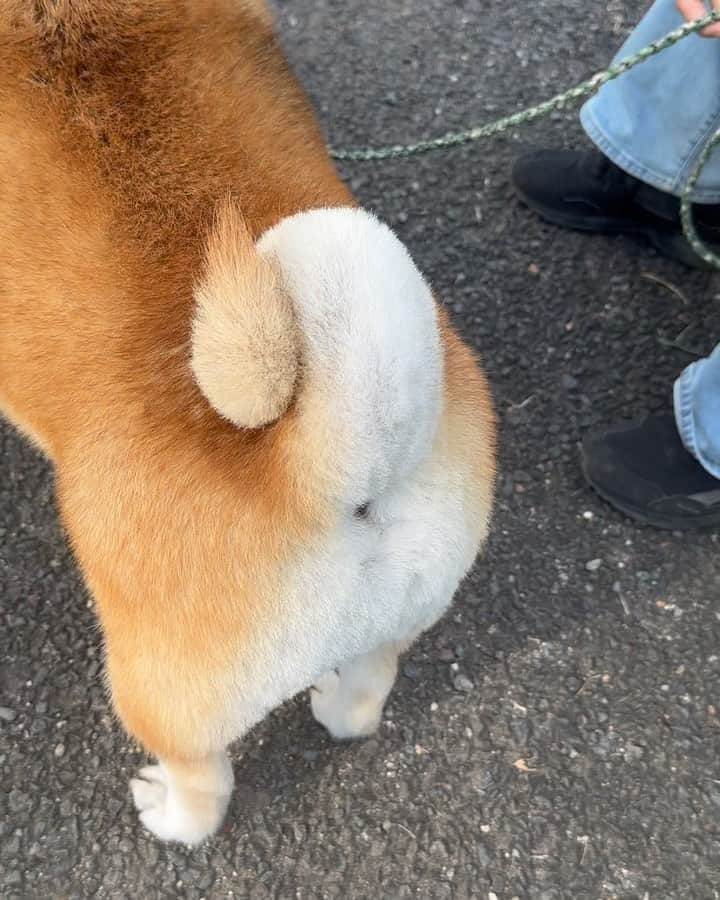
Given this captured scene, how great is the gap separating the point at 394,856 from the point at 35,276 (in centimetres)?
124

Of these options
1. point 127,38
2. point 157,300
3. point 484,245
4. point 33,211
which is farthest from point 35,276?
point 484,245

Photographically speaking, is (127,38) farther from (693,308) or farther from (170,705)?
(693,308)

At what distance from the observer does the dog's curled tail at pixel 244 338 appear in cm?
89

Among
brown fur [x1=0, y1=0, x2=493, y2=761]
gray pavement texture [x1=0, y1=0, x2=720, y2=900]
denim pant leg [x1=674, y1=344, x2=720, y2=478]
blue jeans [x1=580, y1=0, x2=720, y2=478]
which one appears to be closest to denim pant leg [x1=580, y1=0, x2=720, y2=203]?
blue jeans [x1=580, y1=0, x2=720, y2=478]

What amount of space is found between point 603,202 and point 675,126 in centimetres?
36

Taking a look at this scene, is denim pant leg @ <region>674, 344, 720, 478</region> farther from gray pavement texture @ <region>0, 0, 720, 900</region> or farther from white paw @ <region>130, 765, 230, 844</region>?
white paw @ <region>130, 765, 230, 844</region>

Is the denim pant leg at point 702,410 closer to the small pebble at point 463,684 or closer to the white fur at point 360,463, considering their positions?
the small pebble at point 463,684

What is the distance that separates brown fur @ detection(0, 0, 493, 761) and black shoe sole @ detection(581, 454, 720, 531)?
89cm

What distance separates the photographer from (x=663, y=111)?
6.47 ft

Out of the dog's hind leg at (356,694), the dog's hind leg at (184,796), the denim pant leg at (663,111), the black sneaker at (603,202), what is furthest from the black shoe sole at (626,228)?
the dog's hind leg at (184,796)

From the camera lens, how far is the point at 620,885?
5.16 feet

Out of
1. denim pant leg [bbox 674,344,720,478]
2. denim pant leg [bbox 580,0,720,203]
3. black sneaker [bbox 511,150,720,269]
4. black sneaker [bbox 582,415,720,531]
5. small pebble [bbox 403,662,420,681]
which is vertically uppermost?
denim pant leg [bbox 580,0,720,203]

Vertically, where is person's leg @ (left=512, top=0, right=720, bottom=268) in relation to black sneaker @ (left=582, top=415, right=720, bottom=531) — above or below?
above

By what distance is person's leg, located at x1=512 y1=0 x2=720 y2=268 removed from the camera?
6.23ft
